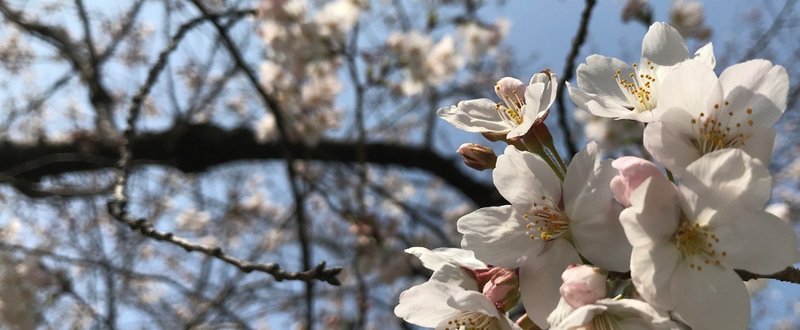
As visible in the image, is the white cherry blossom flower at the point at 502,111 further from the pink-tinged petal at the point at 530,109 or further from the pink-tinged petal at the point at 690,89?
the pink-tinged petal at the point at 690,89

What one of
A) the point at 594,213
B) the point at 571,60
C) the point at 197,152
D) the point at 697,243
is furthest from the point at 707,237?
the point at 197,152

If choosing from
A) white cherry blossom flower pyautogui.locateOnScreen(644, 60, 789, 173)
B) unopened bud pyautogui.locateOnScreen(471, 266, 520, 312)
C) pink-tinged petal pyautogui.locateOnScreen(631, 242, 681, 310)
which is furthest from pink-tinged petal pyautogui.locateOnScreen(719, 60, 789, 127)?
unopened bud pyautogui.locateOnScreen(471, 266, 520, 312)

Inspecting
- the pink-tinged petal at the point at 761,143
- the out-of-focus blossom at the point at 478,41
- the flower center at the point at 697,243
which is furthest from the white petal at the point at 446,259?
the out-of-focus blossom at the point at 478,41

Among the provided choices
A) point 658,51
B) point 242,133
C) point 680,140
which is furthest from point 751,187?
point 242,133

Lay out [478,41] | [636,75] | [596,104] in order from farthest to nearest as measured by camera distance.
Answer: [478,41]
[636,75]
[596,104]

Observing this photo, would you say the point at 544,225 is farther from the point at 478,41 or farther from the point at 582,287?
the point at 478,41

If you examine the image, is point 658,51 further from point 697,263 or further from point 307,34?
point 307,34

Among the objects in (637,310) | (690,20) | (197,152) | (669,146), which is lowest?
(197,152)

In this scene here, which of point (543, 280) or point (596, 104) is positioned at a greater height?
point (596, 104)
